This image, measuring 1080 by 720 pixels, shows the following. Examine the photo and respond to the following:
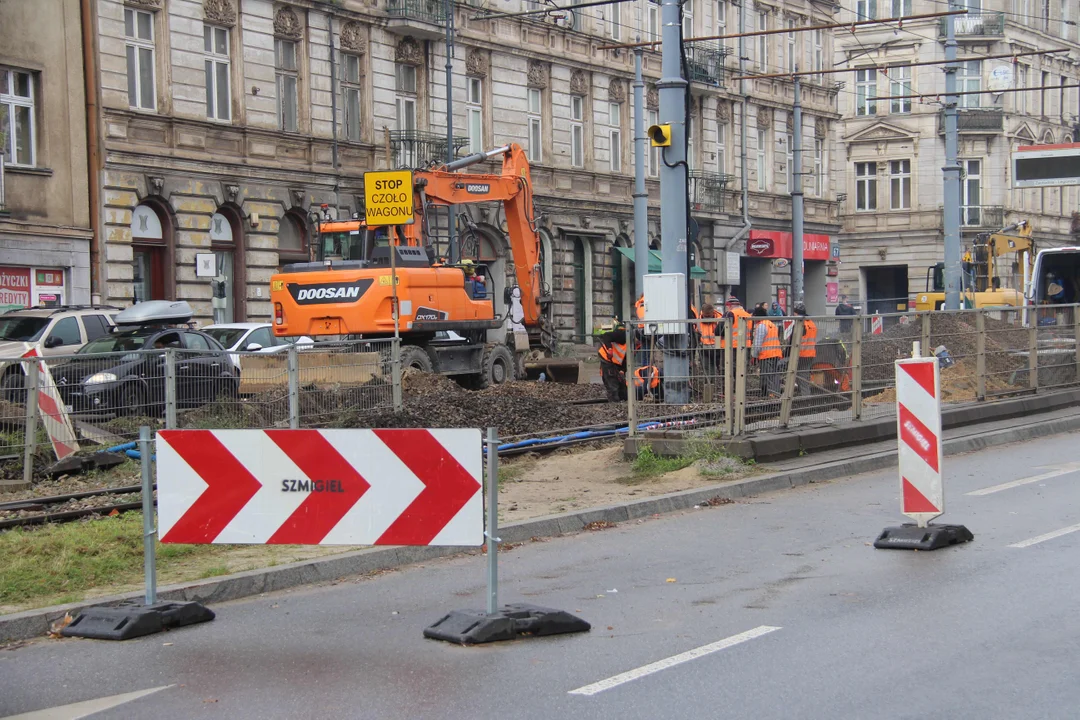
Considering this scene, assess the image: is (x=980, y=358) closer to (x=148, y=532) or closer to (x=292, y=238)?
(x=148, y=532)

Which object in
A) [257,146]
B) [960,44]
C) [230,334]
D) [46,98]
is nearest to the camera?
[230,334]

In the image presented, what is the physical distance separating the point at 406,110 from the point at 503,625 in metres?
31.1

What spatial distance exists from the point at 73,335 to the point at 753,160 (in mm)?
34868


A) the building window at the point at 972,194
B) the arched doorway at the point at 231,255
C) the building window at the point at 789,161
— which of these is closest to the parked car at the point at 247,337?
the arched doorway at the point at 231,255

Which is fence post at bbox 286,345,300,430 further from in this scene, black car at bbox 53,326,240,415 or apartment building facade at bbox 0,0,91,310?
apartment building facade at bbox 0,0,91,310

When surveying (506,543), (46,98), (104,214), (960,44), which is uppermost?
(960,44)

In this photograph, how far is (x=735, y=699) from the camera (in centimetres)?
617

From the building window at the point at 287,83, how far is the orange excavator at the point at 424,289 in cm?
747

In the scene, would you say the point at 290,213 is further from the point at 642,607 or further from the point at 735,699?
the point at 735,699

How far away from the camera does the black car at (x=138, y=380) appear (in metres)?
13.4

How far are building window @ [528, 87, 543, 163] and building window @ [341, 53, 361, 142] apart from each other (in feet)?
23.6

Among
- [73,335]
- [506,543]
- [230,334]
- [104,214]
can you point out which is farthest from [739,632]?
[104,214]

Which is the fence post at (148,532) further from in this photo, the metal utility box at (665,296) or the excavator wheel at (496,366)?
the excavator wheel at (496,366)

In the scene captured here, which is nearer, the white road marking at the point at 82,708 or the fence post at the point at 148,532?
the white road marking at the point at 82,708
